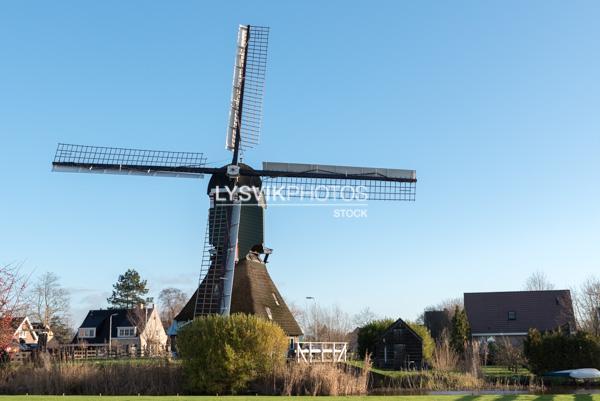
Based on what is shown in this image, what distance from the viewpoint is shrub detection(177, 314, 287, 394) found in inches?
805

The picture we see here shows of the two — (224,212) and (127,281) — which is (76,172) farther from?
(127,281)

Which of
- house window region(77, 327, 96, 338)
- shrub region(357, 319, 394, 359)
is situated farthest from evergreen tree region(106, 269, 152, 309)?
shrub region(357, 319, 394, 359)

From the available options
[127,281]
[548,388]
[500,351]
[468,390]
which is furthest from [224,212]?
[127,281]

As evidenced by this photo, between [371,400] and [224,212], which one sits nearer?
[371,400]

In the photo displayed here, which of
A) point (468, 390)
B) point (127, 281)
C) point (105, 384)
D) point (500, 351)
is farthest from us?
point (127, 281)

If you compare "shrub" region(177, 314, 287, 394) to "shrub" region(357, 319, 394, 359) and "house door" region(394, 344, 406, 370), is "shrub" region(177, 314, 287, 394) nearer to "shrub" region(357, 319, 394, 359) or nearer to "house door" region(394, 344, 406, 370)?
"house door" region(394, 344, 406, 370)

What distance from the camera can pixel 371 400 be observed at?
1484cm

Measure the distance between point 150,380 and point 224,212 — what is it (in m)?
7.06

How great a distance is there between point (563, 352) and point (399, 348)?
28.2 feet

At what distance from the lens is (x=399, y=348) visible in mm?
Result: 34156

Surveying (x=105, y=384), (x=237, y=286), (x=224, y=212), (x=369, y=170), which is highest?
(x=369, y=170)

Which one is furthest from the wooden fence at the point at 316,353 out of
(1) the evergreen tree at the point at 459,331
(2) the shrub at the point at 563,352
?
(1) the evergreen tree at the point at 459,331

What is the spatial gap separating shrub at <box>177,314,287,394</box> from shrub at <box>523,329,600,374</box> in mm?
13501

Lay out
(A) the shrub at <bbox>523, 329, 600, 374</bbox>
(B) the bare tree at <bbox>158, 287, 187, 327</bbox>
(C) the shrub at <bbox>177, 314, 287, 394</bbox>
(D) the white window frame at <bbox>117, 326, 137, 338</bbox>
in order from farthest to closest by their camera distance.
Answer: (B) the bare tree at <bbox>158, 287, 187, 327</bbox>, (D) the white window frame at <bbox>117, 326, 137, 338</bbox>, (A) the shrub at <bbox>523, 329, 600, 374</bbox>, (C) the shrub at <bbox>177, 314, 287, 394</bbox>
